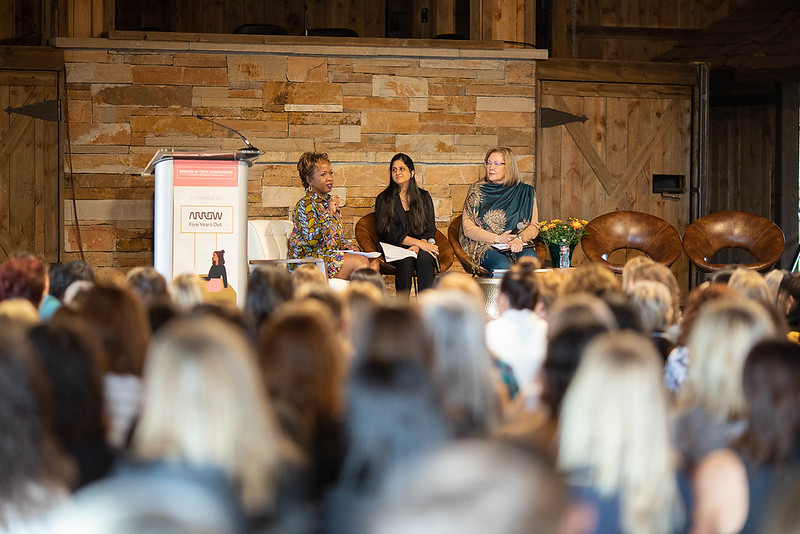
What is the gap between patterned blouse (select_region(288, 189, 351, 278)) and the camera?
682cm

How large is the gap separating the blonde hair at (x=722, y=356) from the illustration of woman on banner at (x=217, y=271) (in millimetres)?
3691

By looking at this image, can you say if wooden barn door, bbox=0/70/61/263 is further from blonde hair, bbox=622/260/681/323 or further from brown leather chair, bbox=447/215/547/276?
blonde hair, bbox=622/260/681/323

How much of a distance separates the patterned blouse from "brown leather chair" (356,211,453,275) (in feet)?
1.96

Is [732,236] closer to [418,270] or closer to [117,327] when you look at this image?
[418,270]

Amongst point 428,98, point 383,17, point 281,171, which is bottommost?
point 281,171

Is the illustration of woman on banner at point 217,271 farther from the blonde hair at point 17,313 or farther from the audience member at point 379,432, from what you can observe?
the audience member at point 379,432

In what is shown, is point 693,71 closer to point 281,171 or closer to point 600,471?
point 281,171

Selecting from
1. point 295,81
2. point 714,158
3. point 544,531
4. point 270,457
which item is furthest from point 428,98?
point 544,531

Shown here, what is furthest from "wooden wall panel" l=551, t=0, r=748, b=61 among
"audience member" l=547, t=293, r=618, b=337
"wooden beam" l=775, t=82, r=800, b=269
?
"audience member" l=547, t=293, r=618, b=337

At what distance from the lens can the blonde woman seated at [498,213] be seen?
23.8 feet

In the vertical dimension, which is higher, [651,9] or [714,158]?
[651,9]

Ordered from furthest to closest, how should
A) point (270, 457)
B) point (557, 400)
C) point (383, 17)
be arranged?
point (383, 17), point (557, 400), point (270, 457)

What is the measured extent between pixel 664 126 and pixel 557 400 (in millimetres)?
7073

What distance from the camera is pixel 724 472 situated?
7.38 feet
